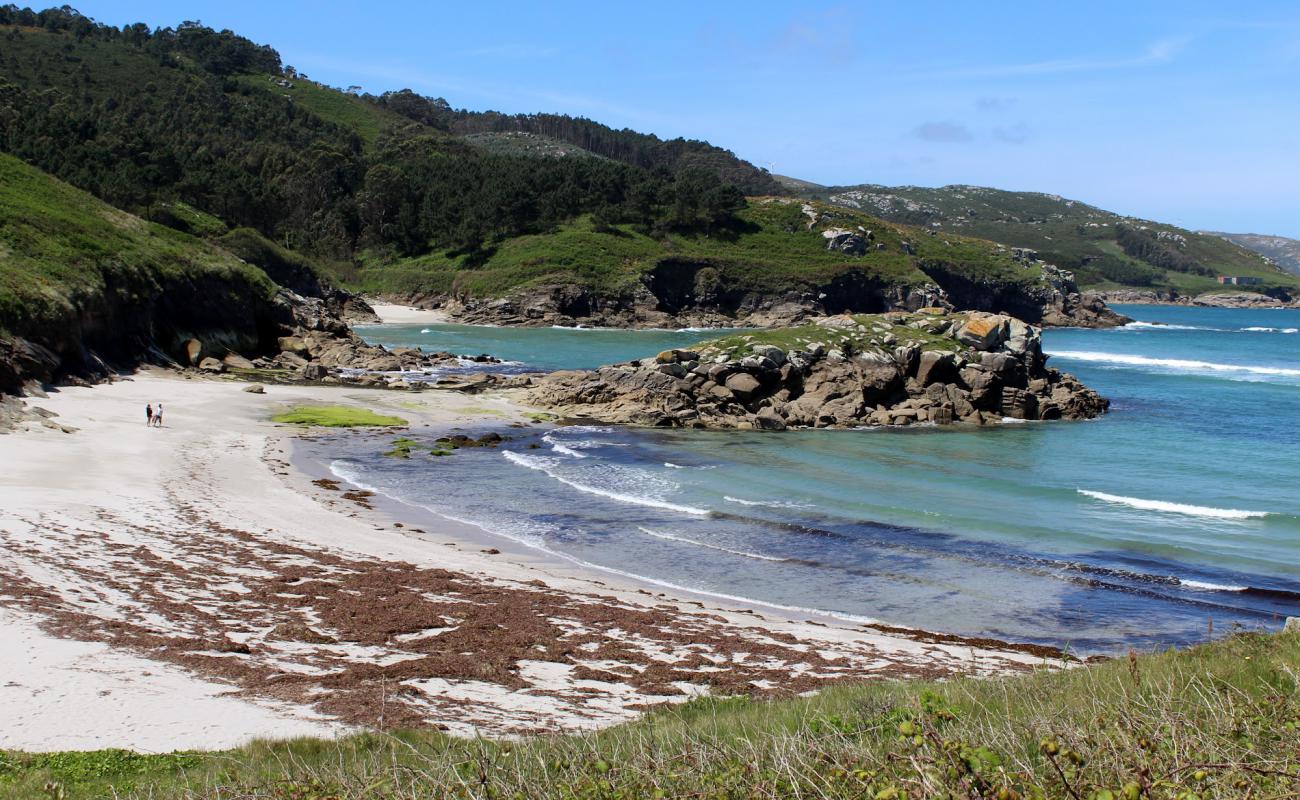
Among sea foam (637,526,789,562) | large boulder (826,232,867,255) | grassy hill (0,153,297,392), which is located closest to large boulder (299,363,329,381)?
grassy hill (0,153,297,392)

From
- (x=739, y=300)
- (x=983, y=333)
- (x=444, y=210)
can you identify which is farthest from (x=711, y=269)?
(x=983, y=333)

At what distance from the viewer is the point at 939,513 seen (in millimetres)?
28016

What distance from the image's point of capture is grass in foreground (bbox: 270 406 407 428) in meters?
39.9

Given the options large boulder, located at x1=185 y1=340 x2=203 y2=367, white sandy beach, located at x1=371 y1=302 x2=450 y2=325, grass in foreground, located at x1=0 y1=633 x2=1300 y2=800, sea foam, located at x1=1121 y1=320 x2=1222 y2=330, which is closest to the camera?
grass in foreground, located at x1=0 y1=633 x2=1300 y2=800

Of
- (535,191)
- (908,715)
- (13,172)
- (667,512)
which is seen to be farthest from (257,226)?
(908,715)

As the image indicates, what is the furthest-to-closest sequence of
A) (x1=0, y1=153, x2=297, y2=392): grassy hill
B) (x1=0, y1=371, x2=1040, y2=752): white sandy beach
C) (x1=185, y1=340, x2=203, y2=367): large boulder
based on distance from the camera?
(x1=185, y1=340, x2=203, y2=367): large boulder
(x1=0, y1=153, x2=297, y2=392): grassy hill
(x1=0, y1=371, x2=1040, y2=752): white sandy beach

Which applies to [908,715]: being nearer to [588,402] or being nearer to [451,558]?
[451,558]

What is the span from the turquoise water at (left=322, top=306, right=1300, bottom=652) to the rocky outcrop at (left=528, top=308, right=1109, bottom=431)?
221 centimetres

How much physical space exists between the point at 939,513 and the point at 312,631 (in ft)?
62.2

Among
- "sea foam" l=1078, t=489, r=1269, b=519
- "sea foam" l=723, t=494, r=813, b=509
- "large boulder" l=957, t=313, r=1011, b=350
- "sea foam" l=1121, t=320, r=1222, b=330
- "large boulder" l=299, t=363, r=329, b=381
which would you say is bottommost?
"sea foam" l=723, t=494, r=813, b=509

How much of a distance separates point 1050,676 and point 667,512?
1767cm

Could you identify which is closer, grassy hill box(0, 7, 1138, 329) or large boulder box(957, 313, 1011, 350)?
large boulder box(957, 313, 1011, 350)

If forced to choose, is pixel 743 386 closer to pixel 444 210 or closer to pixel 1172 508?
pixel 1172 508

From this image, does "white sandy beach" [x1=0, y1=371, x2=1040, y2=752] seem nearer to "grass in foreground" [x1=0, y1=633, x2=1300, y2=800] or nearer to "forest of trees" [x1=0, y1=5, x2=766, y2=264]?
"grass in foreground" [x1=0, y1=633, x2=1300, y2=800]
